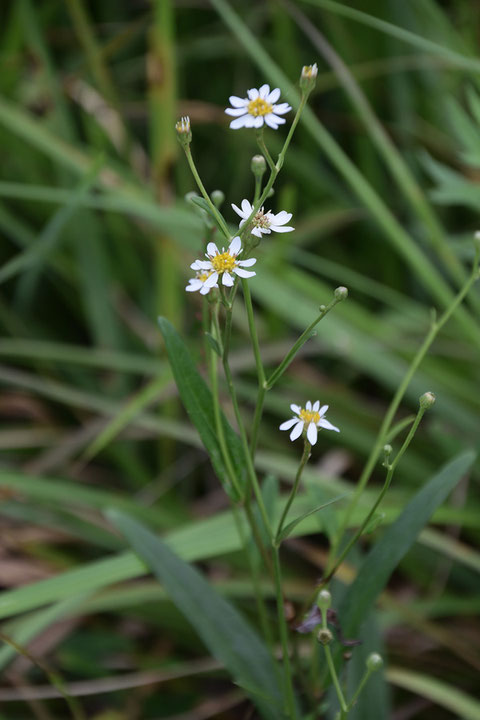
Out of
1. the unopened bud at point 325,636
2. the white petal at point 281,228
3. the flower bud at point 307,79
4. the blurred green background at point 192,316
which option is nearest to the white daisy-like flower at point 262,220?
the white petal at point 281,228

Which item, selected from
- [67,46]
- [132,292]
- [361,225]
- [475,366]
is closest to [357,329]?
[475,366]

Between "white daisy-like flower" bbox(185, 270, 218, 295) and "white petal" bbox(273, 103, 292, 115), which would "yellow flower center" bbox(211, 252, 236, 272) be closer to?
"white daisy-like flower" bbox(185, 270, 218, 295)

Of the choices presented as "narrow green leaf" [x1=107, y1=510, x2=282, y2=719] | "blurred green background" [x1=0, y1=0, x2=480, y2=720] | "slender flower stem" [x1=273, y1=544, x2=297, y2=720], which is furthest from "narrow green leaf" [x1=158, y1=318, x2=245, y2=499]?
"blurred green background" [x1=0, y1=0, x2=480, y2=720]

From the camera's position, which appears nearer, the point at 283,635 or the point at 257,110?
the point at 257,110

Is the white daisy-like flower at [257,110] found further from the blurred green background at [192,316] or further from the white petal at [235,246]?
the blurred green background at [192,316]

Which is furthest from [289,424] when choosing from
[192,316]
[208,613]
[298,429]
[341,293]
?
[192,316]

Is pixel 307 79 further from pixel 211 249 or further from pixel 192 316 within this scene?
pixel 192 316

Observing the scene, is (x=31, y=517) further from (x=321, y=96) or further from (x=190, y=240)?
(x=321, y=96)
